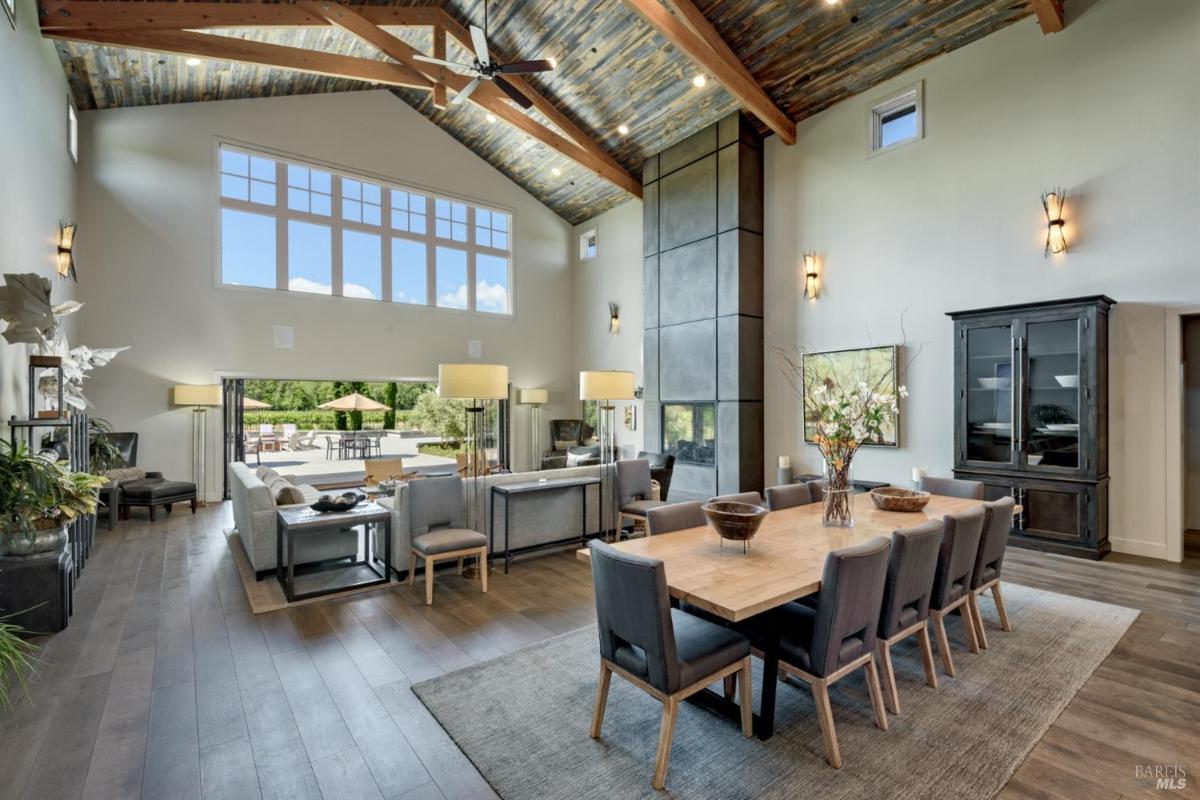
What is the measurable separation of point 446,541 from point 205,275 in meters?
6.46

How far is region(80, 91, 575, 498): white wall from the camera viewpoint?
23.5 ft

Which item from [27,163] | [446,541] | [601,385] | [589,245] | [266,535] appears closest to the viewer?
[446,541]

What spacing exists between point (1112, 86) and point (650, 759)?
6.53 m

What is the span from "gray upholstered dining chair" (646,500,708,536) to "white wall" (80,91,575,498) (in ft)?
24.0

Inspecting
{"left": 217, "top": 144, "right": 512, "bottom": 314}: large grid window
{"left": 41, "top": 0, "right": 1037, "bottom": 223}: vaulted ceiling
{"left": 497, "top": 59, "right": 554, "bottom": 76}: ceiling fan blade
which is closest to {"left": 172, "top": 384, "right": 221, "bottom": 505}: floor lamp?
{"left": 217, "top": 144, "right": 512, "bottom": 314}: large grid window

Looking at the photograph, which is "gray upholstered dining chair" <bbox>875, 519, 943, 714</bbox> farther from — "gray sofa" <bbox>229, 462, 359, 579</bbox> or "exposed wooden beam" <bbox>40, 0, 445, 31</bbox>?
"exposed wooden beam" <bbox>40, 0, 445, 31</bbox>

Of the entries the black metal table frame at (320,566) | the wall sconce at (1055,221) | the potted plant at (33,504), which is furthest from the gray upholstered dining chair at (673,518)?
the wall sconce at (1055,221)

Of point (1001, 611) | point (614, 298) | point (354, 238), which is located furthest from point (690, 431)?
point (354, 238)

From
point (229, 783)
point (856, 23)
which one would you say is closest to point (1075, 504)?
point (856, 23)

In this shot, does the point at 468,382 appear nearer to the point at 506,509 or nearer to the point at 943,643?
the point at 506,509

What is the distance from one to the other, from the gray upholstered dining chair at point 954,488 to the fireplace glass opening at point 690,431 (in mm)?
3553

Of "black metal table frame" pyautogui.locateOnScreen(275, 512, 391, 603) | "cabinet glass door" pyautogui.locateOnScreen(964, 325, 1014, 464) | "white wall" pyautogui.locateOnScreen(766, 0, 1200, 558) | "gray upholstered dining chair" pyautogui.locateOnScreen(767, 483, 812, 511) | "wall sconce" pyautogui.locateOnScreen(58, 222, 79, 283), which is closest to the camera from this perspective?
"gray upholstered dining chair" pyautogui.locateOnScreen(767, 483, 812, 511)

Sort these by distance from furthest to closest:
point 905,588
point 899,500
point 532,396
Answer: point 532,396 → point 899,500 → point 905,588

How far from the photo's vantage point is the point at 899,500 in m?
3.42
